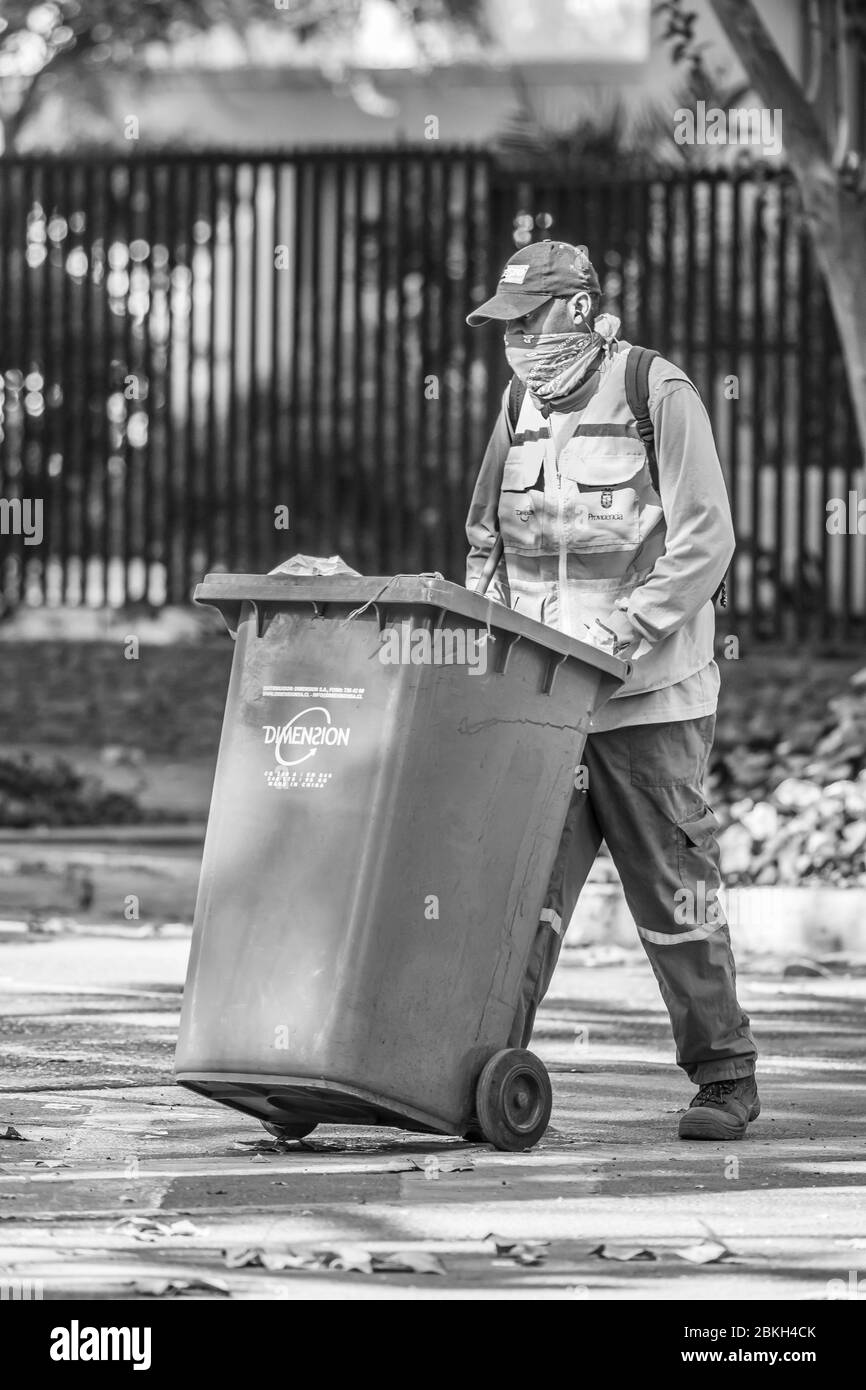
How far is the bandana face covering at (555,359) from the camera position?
5.47 metres

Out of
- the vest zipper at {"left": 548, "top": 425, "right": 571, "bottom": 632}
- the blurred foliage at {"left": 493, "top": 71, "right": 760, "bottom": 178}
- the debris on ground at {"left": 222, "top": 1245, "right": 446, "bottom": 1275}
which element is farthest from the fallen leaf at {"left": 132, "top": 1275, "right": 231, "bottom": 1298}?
the blurred foliage at {"left": 493, "top": 71, "right": 760, "bottom": 178}

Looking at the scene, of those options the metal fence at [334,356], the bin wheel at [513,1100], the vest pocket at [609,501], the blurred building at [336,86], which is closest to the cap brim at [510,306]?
the vest pocket at [609,501]

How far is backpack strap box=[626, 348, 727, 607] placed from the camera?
215 inches

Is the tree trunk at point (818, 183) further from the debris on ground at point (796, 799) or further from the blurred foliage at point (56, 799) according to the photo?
the blurred foliage at point (56, 799)

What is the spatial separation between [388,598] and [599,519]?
750mm

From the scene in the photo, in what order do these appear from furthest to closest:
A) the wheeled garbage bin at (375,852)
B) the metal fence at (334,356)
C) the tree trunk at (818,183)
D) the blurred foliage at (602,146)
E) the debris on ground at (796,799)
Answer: the blurred foliage at (602,146), the metal fence at (334,356), the tree trunk at (818,183), the debris on ground at (796,799), the wheeled garbage bin at (375,852)

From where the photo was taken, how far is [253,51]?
23938mm

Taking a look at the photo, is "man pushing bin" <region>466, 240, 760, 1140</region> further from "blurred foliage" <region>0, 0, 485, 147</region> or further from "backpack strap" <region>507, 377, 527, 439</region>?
"blurred foliage" <region>0, 0, 485, 147</region>

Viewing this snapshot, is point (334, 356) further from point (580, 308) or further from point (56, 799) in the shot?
point (580, 308)

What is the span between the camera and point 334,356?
1294 cm

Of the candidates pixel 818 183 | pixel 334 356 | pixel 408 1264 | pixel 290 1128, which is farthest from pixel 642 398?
pixel 334 356

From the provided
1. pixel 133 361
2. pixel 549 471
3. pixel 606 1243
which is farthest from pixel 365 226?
→ pixel 606 1243

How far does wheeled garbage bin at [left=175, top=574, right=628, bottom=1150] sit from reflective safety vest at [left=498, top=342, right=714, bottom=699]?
30 cm

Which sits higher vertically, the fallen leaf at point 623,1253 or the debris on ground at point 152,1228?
the debris on ground at point 152,1228
